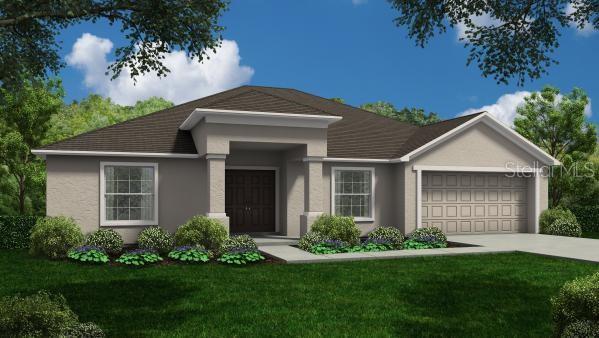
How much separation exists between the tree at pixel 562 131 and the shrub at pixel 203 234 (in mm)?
18339

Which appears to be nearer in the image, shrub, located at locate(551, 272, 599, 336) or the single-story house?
shrub, located at locate(551, 272, 599, 336)

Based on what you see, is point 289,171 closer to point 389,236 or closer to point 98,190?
point 389,236

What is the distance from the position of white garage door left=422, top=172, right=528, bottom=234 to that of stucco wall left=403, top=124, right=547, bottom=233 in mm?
655

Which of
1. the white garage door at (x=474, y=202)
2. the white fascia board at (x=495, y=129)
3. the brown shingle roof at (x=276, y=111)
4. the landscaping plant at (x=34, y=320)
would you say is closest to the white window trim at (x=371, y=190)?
the brown shingle roof at (x=276, y=111)

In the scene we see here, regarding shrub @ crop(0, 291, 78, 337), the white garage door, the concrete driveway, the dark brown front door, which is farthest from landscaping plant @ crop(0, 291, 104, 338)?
the white garage door

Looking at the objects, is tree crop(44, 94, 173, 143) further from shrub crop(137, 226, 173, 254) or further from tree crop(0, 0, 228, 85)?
tree crop(0, 0, 228, 85)

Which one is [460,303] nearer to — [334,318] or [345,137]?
[334,318]

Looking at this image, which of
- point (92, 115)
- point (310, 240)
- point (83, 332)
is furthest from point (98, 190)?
point (92, 115)

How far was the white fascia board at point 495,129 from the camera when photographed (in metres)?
20.1

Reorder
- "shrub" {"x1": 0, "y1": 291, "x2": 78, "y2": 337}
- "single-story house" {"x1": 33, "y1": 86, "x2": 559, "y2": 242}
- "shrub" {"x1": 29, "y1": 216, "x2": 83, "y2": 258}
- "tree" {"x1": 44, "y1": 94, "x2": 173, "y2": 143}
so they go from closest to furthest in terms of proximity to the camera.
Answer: "shrub" {"x1": 0, "y1": 291, "x2": 78, "y2": 337} → "shrub" {"x1": 29, "y1": 216, "x2": 83, "y2": 258} → "single-story house" {"x1": 33, "y1": 86, "x2": 559, "y2": 242} → "tree" {"x1": 44, "y1": 94, "x2": 173, "y2": 143}

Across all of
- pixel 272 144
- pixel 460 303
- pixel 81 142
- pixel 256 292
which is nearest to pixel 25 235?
pixel 81 142

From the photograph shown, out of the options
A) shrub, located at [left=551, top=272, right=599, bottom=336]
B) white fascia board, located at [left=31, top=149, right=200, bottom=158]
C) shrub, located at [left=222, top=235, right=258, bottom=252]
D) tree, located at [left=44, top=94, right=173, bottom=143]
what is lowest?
shrub, located at [left=222, top=235, right=258, bottom=252]

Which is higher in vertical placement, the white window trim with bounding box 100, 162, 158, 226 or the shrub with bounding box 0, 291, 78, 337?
the white window trim with bounding box 100, 162, 158, 226

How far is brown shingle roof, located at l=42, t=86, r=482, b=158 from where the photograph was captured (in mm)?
17469
